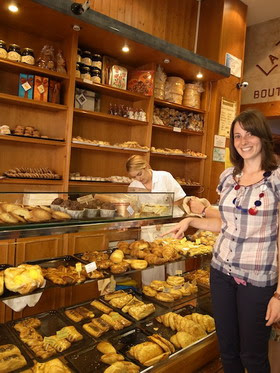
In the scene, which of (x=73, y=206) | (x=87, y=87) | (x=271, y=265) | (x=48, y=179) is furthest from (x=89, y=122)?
(x=271, y=265)

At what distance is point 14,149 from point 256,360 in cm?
284

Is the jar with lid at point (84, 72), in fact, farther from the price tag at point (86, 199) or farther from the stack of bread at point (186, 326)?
the stack of bread at point (186, 326)

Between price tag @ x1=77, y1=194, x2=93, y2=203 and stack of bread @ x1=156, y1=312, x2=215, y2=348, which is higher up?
price tag @ x1=77, y1=194, x2=93, y2=203

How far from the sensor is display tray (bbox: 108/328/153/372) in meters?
1.62

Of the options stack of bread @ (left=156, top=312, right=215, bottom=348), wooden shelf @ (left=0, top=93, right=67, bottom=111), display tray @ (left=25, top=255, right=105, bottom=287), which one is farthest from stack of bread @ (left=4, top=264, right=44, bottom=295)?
wooden shelf @ (left=0, top=93, right=67, bottom=111)

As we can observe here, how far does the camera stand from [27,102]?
293cm

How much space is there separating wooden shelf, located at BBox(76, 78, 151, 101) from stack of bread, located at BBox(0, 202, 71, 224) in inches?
87.0

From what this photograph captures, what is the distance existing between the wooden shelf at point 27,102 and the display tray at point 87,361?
225cm

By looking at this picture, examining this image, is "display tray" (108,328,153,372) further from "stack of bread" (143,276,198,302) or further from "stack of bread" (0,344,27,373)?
"stack of bread" (0,344,27,373)

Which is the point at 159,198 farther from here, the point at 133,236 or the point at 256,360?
the point at 256,360

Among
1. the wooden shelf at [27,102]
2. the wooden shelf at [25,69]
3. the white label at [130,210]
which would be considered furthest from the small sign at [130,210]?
the wooden shelf at [25,69]

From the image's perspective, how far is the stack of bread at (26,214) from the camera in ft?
3.90

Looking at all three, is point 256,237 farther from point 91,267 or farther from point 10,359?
point 10,359

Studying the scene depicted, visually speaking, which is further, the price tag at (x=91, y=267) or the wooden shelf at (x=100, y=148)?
the wooden shelf at (x=100, y=148)
